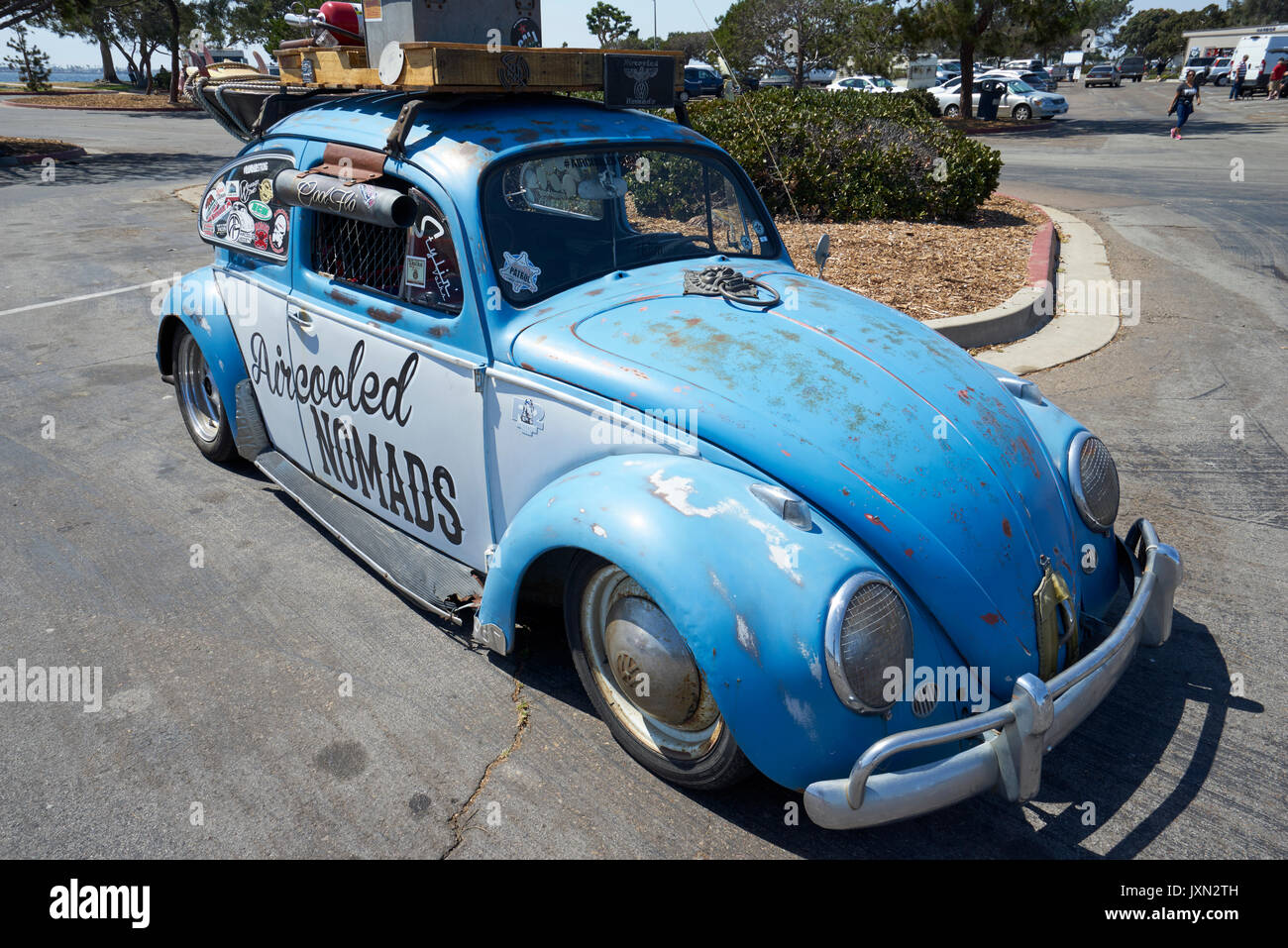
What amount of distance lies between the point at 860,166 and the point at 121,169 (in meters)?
14.6

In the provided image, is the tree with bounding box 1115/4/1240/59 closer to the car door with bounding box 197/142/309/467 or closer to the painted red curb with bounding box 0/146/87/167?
the painted red curb with bounding box 0/146/87/167

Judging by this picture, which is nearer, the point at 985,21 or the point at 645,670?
the point at 645,670

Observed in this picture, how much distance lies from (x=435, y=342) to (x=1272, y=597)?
11.7ft

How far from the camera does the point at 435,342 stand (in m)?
3.47

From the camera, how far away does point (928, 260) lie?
29.7 feet

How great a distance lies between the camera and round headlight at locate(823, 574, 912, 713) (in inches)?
94.3

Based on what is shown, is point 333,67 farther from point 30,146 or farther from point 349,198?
point 30,146

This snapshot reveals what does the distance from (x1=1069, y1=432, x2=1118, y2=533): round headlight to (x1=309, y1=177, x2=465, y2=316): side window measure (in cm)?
227

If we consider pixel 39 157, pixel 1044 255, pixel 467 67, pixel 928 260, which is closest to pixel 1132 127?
pixel 1044 255

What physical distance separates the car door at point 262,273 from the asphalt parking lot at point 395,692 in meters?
0.61

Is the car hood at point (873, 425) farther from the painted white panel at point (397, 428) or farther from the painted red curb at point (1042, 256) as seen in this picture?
the painted red curb at point (1042, 256)
